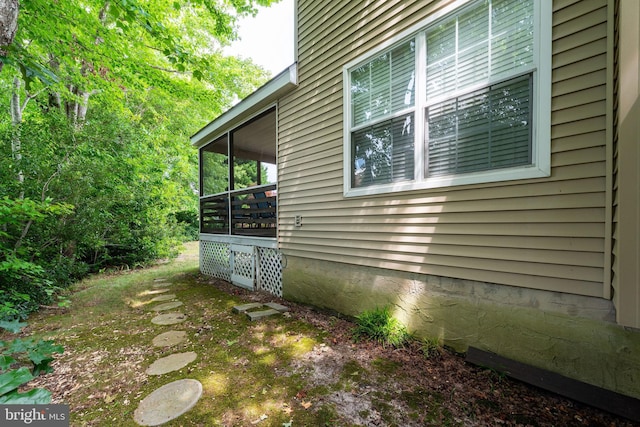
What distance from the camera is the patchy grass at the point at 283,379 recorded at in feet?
5.79

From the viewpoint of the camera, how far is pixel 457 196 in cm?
245

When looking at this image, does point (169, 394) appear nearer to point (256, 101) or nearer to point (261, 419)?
point (261, 419)

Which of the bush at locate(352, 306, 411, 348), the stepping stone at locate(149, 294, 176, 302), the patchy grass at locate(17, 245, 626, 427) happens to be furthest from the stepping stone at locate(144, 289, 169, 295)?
the bush at locate(352, 306, 411, 348)

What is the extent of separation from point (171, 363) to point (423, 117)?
357 centimetres

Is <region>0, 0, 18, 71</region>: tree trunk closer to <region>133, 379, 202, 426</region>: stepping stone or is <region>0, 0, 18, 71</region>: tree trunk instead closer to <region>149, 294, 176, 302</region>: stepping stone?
<region>133, 379, 202, 426</region>: stepping stone

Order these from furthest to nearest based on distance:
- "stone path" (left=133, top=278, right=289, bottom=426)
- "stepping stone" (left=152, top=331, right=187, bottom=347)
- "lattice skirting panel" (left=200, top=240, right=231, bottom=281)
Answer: "lattice skirting panel" (left=200, top=240, right=231, bottom=281), "stepping stone" (left=152, top=331, right=187, bottom=347), "stone path" (left=133, top=278, right=289, bottom=426)

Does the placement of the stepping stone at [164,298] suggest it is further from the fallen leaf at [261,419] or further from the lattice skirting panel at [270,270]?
the fallen leaf at [261,419]

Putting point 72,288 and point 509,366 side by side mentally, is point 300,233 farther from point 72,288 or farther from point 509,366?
point 72,288

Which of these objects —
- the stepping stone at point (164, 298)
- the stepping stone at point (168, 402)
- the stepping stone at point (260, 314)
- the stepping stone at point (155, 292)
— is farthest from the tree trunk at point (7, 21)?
the stepping stone at point (155, 292)

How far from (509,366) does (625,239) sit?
50.6 inches

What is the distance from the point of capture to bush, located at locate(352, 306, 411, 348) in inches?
109

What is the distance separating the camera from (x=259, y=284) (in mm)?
5051

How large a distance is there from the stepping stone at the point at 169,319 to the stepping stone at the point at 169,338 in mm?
375

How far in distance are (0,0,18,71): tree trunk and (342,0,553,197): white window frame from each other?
10.7 feet
